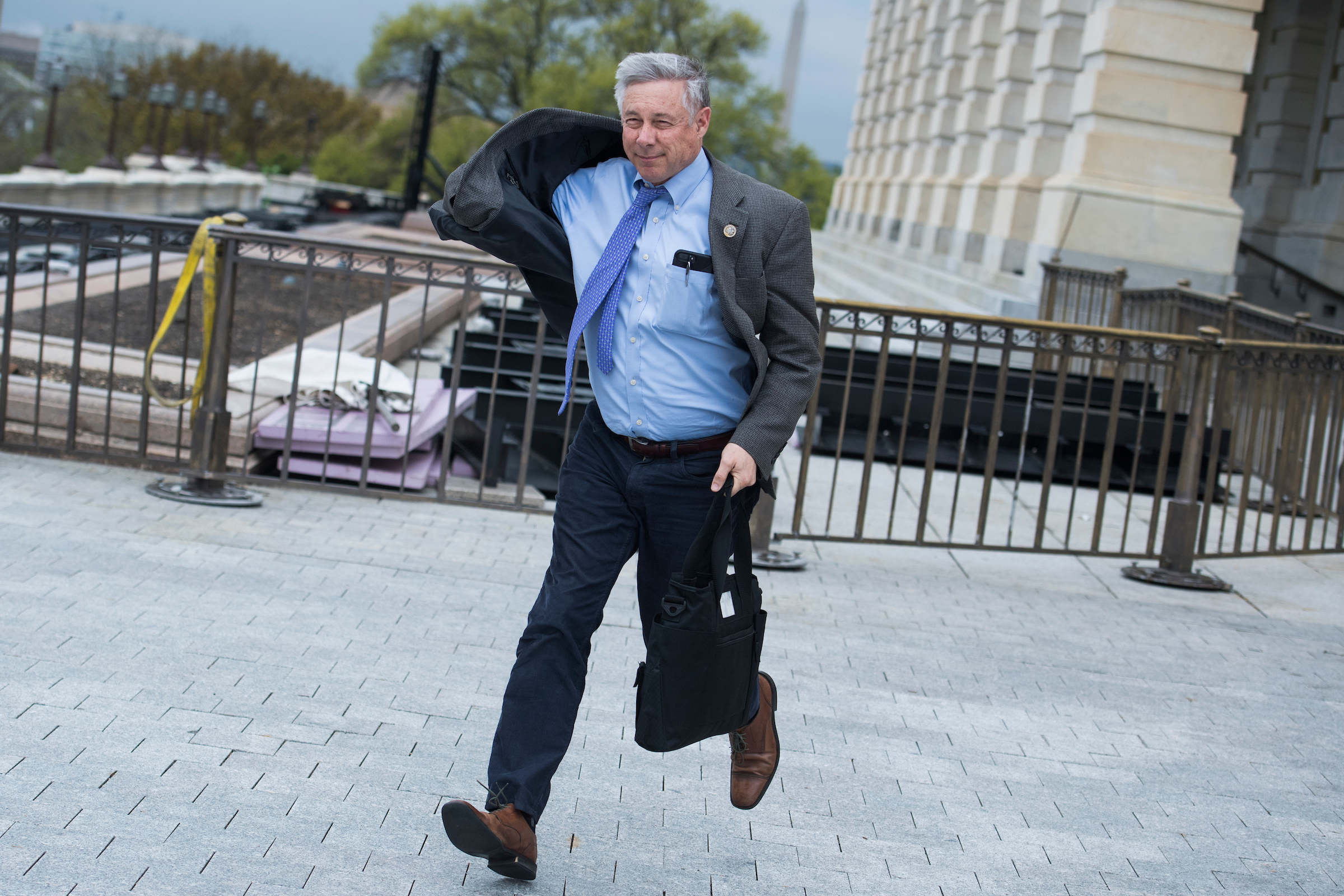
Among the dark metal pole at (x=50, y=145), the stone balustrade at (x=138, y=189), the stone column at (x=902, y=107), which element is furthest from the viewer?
the stone column at (x=902, y=107)

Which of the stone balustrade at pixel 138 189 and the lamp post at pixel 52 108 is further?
the lamp post at pixel 52 108

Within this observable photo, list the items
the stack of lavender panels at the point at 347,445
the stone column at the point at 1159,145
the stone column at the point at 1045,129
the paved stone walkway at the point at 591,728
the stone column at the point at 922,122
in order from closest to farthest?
the paved stone walkway at the point at 591,728, the stack of lavender panels at the point at 347,445, the stone column at the point at 1159,145, the stone column at the point at 1045,129, the stone column at the point at 922,122

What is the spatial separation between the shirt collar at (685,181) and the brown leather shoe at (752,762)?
137 cm

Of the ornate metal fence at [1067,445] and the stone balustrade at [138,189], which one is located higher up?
the stone balustrade at [138,189]

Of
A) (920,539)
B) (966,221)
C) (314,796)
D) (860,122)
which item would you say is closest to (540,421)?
(920,539)

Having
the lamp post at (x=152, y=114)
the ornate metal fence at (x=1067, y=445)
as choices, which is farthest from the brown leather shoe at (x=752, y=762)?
the lamp post at (x=152, y=114)

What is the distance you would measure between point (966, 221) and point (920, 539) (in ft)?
51.7

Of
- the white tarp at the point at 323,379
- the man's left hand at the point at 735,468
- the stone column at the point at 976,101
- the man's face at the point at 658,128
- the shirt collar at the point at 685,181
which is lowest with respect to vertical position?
the white tarp at the point at 323,379

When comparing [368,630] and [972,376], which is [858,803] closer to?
[368,630]

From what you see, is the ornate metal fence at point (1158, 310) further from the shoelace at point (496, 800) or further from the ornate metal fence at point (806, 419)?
the shoelace at point (496, 800)

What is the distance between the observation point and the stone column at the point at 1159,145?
50.6 ft

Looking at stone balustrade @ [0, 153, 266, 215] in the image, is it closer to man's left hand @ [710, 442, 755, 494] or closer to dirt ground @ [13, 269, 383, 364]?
dirt ground @ [13, 269, 383, 364]

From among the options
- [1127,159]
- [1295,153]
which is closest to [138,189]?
[1127,159]

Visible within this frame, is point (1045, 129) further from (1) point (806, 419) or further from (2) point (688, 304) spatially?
(2) point (688, 304)
